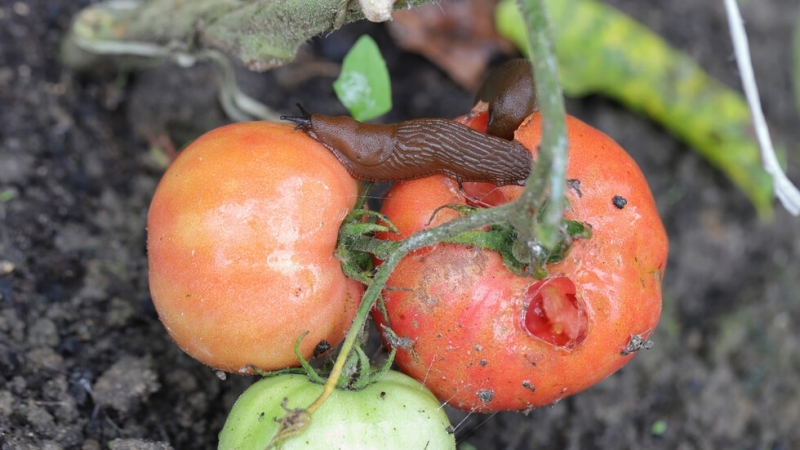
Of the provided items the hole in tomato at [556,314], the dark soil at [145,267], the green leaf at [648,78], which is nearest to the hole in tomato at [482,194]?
the hole in tomato at [556,314]

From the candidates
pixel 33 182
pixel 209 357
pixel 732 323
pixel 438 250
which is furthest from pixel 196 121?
pixel 732 323

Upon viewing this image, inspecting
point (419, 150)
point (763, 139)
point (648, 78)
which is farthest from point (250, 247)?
point (648, 78)

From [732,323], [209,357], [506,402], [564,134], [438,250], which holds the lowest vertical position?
[732,323]

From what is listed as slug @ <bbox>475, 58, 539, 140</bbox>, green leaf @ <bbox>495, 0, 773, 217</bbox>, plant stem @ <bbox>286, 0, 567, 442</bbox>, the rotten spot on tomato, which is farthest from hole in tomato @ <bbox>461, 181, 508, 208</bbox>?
green leaf @ <bbox>495, 0, 773, 217</bbox>

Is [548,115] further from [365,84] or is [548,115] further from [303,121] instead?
[365,84]

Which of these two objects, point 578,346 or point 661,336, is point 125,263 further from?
point 661,336

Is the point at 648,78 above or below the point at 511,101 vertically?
below

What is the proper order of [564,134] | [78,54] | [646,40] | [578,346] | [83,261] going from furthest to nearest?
1. [646,40]
2. [78,54]
3. [83,261]
4. [578,346]
5. [564,134]
